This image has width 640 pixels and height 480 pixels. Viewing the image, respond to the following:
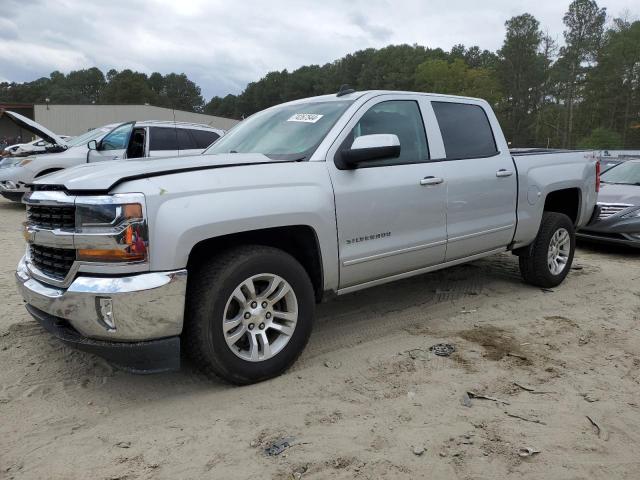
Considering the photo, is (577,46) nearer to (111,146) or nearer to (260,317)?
(111,146)

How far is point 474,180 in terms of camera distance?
4488mm

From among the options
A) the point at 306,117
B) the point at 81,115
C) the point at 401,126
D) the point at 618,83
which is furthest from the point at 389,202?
the point at 618,83

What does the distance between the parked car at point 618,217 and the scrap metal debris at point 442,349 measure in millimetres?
4268

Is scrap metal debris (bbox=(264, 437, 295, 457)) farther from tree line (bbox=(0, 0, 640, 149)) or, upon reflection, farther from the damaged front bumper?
tree line (bbox=(0, 0, 640, 149))

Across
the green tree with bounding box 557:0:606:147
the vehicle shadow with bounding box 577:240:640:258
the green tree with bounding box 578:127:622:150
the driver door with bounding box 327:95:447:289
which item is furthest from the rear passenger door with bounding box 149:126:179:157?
the green tree with bounding box 557:0:606:147

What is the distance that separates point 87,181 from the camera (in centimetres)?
290

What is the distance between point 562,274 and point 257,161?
12.7ft

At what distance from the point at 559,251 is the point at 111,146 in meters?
8.24

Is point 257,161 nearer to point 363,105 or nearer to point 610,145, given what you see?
point 363,105

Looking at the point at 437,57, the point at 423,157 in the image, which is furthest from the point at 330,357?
the point at 437,57

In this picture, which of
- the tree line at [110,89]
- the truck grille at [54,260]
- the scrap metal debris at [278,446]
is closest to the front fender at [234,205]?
the truck grille at [54,260]

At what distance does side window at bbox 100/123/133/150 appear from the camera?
10047mm

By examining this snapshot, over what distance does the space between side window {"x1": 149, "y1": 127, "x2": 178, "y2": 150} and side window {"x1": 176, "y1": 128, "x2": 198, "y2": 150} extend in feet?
0.24

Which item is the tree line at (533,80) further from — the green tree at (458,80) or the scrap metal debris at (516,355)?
the scrap metal debris at (516,355)
